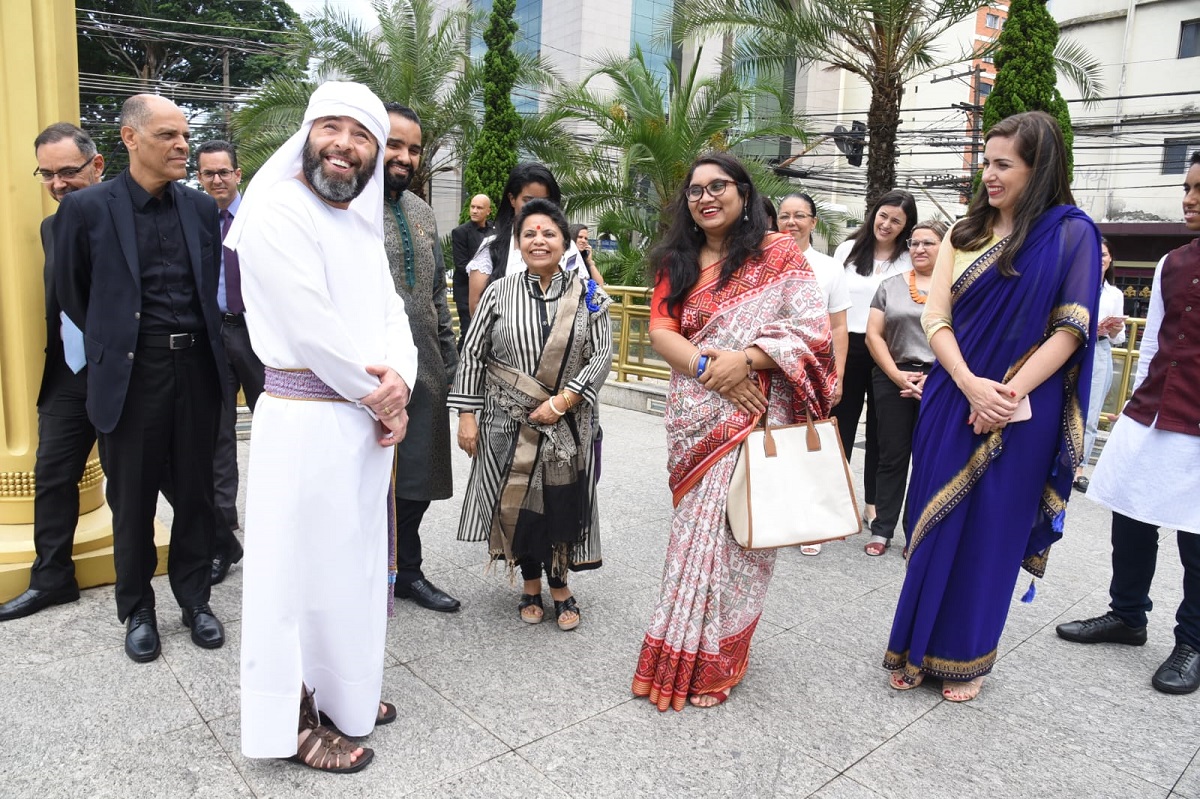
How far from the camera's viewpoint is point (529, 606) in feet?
11.5

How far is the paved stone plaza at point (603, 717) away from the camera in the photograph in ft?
7.79

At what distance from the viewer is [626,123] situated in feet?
49.5

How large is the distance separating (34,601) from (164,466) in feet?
2.67

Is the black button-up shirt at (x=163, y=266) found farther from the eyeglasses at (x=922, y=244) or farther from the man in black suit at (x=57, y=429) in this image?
the eyeglasses at (x=922, y=244)

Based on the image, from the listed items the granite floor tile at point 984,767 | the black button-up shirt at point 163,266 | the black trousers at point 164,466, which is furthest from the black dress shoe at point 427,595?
the granite floor tile at point 984,767

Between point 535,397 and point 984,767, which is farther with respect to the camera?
point 535,397

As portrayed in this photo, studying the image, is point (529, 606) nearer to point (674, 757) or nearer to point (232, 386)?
point (674, 757)

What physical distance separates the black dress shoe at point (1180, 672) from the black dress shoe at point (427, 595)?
2.75 m

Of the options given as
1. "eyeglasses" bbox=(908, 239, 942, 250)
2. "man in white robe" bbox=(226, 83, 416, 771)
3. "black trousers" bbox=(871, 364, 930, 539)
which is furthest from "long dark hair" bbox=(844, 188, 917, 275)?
"man in white robe" bbox=(226, 83, 416, 771)

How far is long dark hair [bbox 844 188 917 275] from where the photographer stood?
4637 mm

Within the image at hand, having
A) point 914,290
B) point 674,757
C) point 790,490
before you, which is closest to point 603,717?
point 674,757

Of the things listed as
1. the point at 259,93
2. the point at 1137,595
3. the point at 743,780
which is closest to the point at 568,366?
the point at 743,780

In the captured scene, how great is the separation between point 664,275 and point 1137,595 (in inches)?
95.5

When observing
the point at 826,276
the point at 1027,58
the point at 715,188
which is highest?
the point at 1027,58
